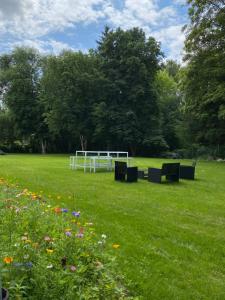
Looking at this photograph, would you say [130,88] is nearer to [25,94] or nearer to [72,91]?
[72,91]

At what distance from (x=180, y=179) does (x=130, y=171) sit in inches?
96.6

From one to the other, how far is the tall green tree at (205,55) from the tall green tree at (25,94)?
62.5 ft

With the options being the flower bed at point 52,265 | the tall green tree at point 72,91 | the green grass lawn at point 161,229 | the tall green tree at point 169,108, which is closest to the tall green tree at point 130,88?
the tall green tree at point 72,91

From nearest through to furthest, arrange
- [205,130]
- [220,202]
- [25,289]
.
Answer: [25,289] → [220,202] → [205,130]

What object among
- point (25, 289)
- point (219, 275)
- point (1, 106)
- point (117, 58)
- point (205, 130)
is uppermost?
point (117, 58)

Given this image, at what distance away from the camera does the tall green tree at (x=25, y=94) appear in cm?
3962

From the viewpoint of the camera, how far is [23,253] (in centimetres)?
281

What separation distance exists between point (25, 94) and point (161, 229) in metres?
36.9

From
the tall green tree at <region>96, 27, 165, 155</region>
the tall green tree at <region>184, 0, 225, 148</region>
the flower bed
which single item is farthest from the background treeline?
the flower bed

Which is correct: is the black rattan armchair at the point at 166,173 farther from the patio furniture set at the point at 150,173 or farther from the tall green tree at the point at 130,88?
the tall green tree at the point at 130,88

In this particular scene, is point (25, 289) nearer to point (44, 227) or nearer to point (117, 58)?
point (44, 227)

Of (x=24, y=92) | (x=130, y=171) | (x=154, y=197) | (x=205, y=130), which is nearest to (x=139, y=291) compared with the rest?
(x=154, y=197)

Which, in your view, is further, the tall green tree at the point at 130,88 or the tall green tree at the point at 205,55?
the tall green tree at the point at 130,88

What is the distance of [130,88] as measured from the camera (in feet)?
116
